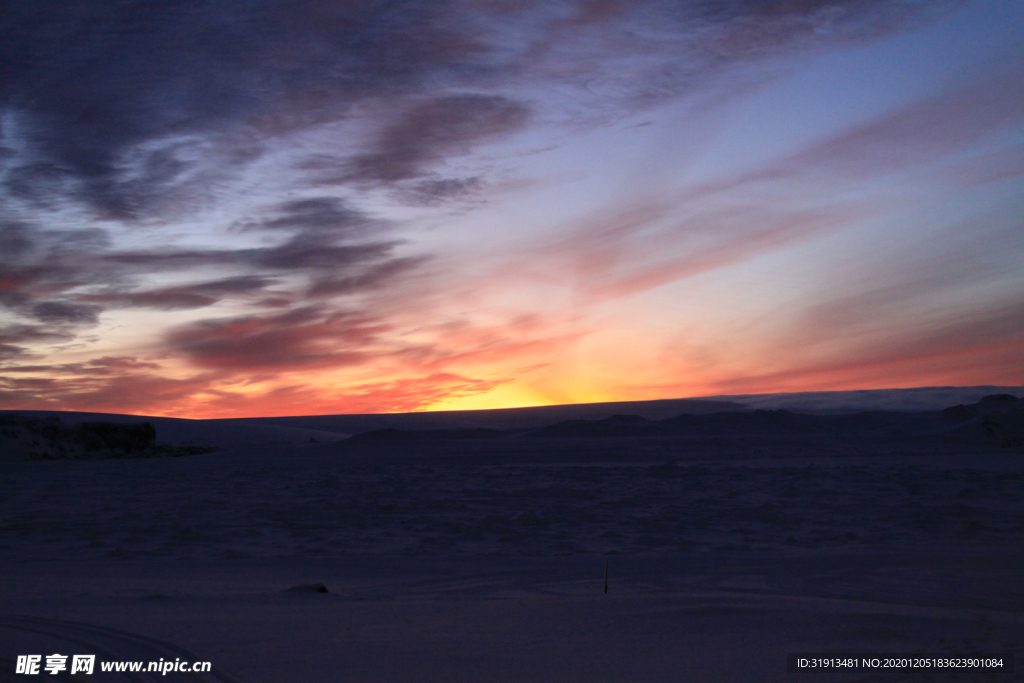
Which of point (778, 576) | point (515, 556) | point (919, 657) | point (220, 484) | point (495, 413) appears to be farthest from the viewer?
point (495, 413)

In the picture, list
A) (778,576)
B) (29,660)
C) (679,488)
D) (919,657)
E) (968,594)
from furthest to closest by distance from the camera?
(679,488) → (778,576) → (968,594) → (919,657) → (29,660)

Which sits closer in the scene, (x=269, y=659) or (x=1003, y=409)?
(x=269, y=659)

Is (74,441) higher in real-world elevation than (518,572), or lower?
higher

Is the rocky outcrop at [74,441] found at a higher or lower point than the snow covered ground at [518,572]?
higher

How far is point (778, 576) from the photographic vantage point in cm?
464

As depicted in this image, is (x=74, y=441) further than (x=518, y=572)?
Yes

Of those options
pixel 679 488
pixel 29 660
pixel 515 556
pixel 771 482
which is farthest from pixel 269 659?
pixel 771 482

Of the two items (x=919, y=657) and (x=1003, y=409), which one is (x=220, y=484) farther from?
(x=1003, y=409)

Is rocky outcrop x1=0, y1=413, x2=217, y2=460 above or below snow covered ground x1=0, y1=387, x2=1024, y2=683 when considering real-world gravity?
above

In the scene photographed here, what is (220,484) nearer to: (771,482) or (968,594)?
(771,482)

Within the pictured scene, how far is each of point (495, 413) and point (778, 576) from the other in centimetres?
3696

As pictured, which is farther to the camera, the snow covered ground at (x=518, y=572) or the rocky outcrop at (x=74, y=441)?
the rocky outcrop at (x=74, y=441)

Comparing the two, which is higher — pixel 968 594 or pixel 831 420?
pixel 831 420

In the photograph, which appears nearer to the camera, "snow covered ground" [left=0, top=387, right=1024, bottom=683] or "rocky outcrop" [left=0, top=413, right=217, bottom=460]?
"snow covered ground" [left=0, top=387, right=1024, bottom=683]
